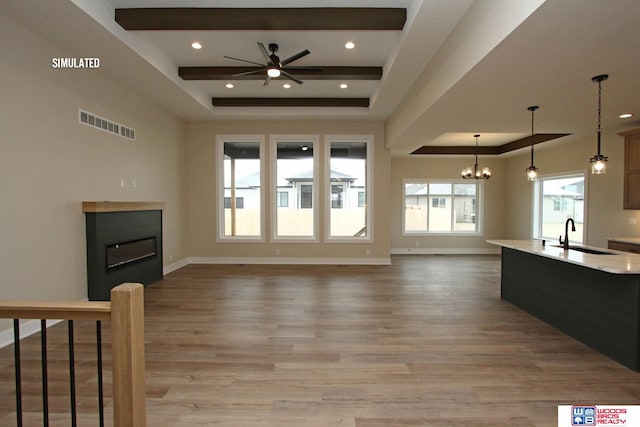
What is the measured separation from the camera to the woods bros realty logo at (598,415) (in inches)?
80.7

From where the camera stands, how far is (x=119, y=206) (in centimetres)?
450

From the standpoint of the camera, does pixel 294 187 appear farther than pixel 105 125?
Yes

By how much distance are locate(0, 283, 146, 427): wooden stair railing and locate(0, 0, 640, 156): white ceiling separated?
2.83 m

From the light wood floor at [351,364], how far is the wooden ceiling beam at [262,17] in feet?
10.9

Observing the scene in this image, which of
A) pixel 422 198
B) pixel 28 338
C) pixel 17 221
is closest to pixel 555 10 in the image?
pixel 17 221

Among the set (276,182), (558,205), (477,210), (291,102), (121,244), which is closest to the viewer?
(121,244)

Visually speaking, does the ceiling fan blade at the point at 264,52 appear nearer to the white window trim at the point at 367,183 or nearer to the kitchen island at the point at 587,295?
the white window trim at the point at 367,183

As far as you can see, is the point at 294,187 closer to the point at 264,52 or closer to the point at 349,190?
the point at 349,190

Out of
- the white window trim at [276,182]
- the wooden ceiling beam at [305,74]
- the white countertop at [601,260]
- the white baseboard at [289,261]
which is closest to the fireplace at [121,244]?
the white baseboard at [289,261]

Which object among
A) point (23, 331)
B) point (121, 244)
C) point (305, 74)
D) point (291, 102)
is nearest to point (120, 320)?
point (23, 331)

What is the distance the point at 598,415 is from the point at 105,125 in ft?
19.7

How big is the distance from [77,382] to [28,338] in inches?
54.9

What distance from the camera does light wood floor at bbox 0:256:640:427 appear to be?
83.6 inches

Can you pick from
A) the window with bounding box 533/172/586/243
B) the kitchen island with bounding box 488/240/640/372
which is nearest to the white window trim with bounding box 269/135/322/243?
the kitchen island with bounding box 488/240/640/372
